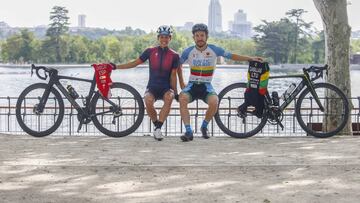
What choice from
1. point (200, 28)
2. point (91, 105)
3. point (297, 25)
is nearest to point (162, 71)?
point (200, 28)

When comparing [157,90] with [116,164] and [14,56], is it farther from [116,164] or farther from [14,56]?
[14,56]

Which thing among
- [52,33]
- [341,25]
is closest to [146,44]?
[52,33]

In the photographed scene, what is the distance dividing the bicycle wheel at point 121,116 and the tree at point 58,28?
136203 millimetres

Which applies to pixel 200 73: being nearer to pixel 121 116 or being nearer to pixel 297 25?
pixel 121 116

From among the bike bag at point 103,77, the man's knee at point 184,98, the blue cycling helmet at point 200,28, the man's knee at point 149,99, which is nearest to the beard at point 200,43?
the blue cycling helmet at point 200,28

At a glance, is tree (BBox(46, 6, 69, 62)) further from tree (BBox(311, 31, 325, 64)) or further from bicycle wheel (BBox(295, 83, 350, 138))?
bicycle wheel (BBox(295, 83, 350, 138))

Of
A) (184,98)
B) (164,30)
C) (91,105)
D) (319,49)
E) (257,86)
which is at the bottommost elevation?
(91,105)

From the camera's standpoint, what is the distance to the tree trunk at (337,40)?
11.4 metres

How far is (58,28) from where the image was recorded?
149375 mm

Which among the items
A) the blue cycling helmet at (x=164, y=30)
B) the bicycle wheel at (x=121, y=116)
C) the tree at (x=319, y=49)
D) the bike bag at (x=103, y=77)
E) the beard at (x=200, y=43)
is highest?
the tree at (x=319, y=49)

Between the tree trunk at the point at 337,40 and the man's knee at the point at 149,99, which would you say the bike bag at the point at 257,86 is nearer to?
the man's knee at the point at 149,99

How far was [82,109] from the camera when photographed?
910cm

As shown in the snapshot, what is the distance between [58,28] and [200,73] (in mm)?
144607

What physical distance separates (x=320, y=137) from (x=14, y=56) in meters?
147
